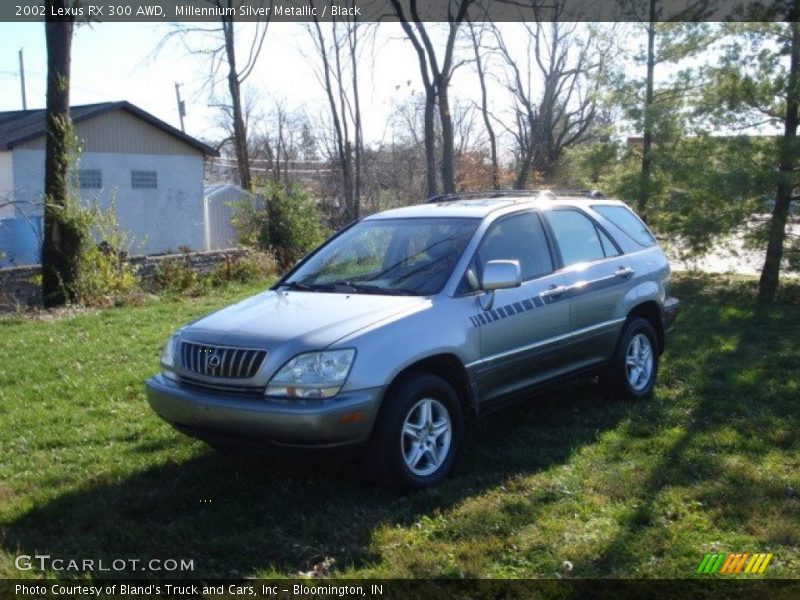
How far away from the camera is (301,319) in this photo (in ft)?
16.3

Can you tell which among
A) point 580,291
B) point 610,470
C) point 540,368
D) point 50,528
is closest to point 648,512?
point 610,470

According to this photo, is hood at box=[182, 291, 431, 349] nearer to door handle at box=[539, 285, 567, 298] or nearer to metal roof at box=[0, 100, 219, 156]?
door handle at box=[539, 285, 567, 298]

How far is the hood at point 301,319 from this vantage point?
15.4 ft

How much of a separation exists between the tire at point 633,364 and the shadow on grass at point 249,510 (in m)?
→ 0.88

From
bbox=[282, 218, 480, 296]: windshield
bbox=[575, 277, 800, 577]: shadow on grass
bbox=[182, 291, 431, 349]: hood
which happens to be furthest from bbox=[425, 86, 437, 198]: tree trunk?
bbox=[182, 291, 431, 349]: hood

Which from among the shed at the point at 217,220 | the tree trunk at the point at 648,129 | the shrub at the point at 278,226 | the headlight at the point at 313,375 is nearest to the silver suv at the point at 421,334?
the headlight at the point at 313,375

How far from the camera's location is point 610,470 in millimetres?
5195

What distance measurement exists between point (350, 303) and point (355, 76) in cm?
2846

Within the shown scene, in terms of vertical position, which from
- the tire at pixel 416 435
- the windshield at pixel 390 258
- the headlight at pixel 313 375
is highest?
the windshield at pixel 390 258

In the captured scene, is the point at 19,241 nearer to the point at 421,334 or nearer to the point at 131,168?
the point at 131,168

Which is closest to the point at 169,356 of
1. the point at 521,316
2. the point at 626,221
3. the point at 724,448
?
the point at 521,316

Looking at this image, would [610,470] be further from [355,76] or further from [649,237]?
[355,76]

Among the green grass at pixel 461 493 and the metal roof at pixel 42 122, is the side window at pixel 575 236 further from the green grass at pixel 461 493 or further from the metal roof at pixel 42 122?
the metal roof at pixel 42 122

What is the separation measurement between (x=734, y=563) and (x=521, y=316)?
7.18ft
